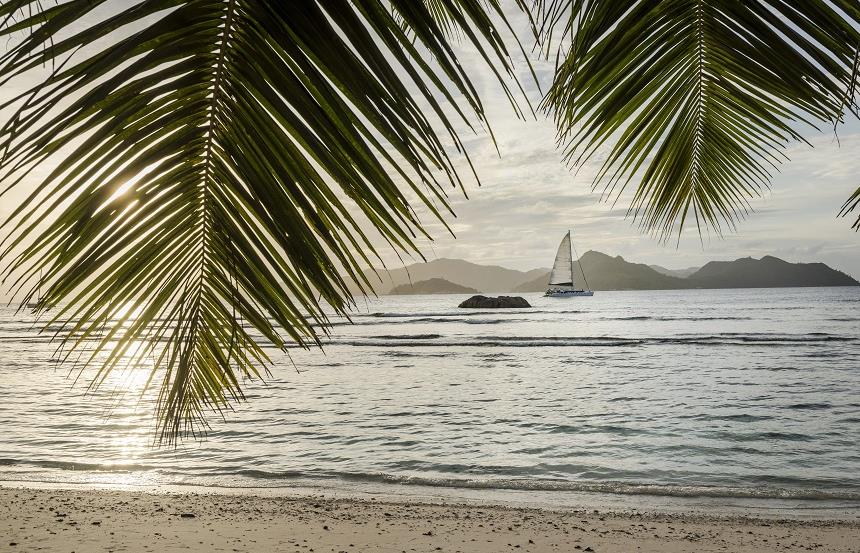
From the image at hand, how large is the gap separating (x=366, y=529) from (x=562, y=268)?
320 ft

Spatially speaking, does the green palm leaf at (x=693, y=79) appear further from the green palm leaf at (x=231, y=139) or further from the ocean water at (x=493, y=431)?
the ocean water at (x=493, y=431)

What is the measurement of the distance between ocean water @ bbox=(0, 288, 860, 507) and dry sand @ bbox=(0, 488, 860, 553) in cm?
121

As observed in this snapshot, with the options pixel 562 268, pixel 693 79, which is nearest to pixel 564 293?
pixel 562 268

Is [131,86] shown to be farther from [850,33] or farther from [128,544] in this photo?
[128,544]

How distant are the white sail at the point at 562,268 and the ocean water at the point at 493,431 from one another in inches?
2950

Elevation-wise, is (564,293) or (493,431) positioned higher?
(564,293)

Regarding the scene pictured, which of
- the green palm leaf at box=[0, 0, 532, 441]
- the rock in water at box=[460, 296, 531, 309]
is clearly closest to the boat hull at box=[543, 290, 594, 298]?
the rock in water at box=[460, 296, 531, 309]

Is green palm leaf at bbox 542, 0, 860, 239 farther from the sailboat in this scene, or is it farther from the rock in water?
the sailboat

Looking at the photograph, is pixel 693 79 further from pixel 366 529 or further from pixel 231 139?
pixel 366 529

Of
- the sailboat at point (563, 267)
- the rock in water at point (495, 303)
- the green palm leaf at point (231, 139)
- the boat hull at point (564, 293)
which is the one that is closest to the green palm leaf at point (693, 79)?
the green palm leaf at point (231, 139)

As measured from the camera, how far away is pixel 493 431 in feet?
39.7

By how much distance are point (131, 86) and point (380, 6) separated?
1.05 ft

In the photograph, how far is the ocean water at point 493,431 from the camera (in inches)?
352

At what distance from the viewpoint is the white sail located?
98.7m
